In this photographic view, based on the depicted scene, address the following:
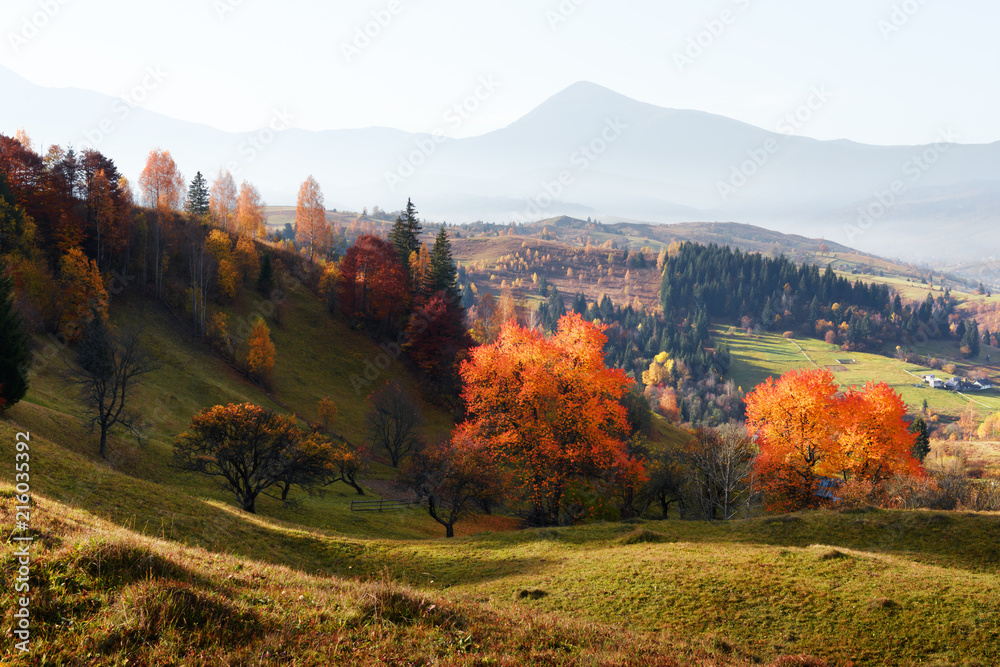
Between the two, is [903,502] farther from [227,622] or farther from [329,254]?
[329,254]

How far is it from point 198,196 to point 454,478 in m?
100

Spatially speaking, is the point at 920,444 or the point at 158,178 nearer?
the point at 920,444

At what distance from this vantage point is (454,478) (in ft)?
123

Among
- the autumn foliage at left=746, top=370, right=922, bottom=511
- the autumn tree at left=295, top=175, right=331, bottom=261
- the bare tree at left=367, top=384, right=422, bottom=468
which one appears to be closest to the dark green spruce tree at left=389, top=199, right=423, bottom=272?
the autumn tree at left=295, top=175, right=331, bottom=261

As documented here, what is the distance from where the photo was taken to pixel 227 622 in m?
8.18

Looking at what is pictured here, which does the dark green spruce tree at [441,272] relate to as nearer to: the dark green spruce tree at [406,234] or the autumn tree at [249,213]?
the dark green spruce tree at [406,234]

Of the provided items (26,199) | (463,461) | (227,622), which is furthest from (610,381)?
(26,199)

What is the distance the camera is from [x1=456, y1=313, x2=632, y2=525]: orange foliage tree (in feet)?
130

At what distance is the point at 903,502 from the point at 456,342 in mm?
62324

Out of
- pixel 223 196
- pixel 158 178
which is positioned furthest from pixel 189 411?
pixel 223 196

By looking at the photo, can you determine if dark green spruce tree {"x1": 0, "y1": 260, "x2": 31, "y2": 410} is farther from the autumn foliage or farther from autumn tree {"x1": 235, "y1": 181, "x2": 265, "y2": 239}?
autumn tree {"x1": 235, "y1": 181, "x2": 265, "y2": 239}

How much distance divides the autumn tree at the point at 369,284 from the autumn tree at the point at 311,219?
76.7ft

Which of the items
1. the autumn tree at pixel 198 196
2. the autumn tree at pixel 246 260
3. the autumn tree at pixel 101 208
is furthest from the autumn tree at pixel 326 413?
the autumn tree at pixel 198 196

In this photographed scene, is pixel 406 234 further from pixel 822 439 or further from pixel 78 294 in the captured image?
pixel 822 439
